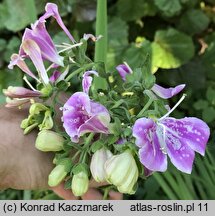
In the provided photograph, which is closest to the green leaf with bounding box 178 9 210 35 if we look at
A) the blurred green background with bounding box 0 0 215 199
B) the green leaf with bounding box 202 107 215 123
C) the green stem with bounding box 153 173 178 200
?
the blurred green background with bounding box 0 0 215 199

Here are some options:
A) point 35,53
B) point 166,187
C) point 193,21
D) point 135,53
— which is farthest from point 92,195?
point 193,21

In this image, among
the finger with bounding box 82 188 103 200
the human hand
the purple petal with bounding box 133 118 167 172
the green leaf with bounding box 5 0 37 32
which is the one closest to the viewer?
the purple petal with bounding box 133 118 167 172

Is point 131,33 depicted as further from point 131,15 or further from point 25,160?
point 25,160

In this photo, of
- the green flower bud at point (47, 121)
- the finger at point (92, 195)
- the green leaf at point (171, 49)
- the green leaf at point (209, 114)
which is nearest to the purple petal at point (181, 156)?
the green flower bud at point (47, 121)

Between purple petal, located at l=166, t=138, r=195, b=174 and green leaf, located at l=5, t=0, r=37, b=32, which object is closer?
purple petal, located at l=166, t=138, r=195, b=174

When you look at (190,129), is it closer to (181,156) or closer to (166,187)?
(181,156)

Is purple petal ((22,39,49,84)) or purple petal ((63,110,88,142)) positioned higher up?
purple petal ((22,39,49,84))

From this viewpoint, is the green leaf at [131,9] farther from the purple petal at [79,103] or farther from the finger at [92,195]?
the purple petal at [79,103]

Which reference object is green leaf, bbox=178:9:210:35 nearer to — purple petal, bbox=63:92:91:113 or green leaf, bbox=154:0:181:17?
green leaf, bbox=154:0:181:17
